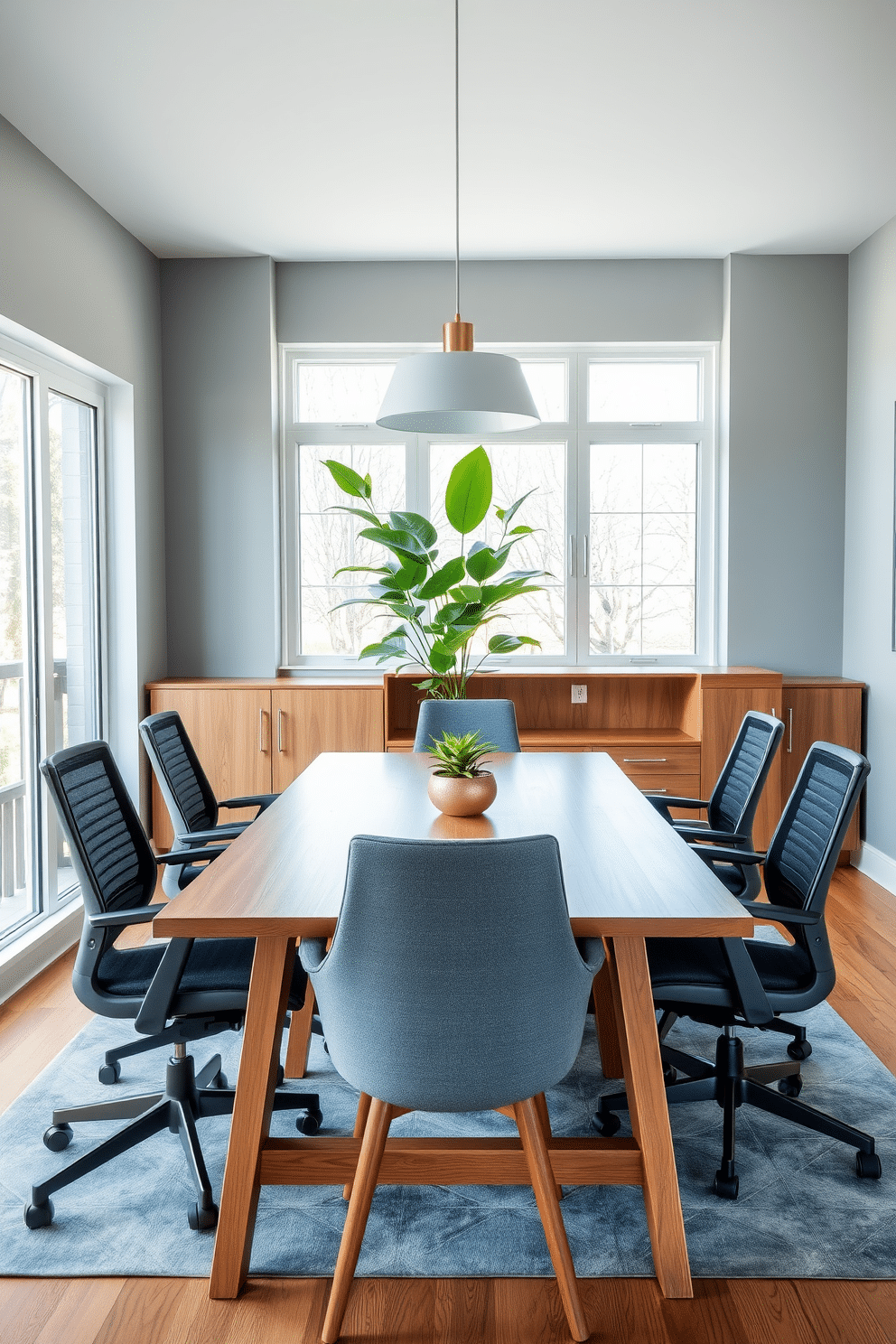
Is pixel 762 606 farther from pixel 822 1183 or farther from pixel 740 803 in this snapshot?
pixel 822 1183

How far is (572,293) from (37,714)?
139 inches

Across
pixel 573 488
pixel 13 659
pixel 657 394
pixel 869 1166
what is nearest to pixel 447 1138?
pixel 869 1166

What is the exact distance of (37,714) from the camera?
4.01m

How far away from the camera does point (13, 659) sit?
3863mm

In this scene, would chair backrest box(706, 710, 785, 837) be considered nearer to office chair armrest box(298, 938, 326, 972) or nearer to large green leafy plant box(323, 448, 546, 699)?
large green leafy plant box(323, 448, 546, 699)

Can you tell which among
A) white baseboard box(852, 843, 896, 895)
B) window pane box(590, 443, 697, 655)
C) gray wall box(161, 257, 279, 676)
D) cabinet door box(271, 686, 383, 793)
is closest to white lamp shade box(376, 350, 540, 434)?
cabinet door box(271, 686, 383, 793)

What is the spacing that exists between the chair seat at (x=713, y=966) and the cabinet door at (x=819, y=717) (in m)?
2.64

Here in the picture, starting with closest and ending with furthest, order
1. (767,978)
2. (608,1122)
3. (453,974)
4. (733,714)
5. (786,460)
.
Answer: (453,974)
(767,978)
(608,1122)
(733,714)
(786,460)

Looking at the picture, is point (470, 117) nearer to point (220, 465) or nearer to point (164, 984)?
point (220, 465)

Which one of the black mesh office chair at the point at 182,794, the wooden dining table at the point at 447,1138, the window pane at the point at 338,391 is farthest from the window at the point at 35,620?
the wooden dining table at the point at 447,1138

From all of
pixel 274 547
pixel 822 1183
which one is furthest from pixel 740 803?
pixel 274 547

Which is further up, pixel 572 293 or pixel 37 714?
pixel 572 293

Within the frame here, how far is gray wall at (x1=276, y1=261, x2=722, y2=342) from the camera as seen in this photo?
17.5 feet

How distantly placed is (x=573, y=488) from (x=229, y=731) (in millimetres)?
2320
